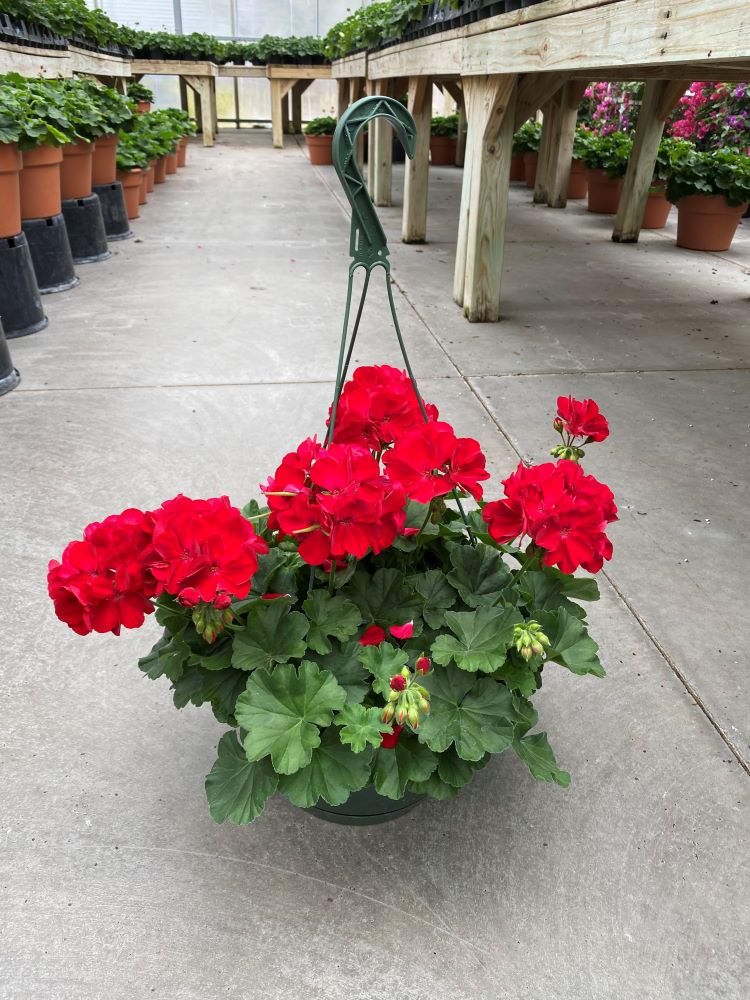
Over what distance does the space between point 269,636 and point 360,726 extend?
0.18m

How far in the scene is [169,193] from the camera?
23.7ft

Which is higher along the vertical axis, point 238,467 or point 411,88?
point 411,88

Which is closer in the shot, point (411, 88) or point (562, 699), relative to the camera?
point (562, 699)

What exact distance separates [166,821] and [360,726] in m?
0.51

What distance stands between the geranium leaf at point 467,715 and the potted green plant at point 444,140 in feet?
32.6

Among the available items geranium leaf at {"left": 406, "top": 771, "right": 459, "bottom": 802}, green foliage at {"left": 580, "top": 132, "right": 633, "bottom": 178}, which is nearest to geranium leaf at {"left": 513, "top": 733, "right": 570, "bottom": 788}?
geranium leaf at {"left": 406, "top": 771, "right": 459, "bottom": 802}

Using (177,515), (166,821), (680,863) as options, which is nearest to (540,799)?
(680,863)

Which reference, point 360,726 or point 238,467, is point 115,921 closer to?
point 360,726

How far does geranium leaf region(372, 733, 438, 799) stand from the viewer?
1.03m

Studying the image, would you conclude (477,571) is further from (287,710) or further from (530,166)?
(530,166)

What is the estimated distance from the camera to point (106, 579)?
882 mm

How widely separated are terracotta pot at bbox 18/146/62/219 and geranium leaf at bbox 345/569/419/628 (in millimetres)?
3248

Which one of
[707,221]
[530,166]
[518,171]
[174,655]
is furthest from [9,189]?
[518,171]

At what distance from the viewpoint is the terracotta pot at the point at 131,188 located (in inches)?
227
